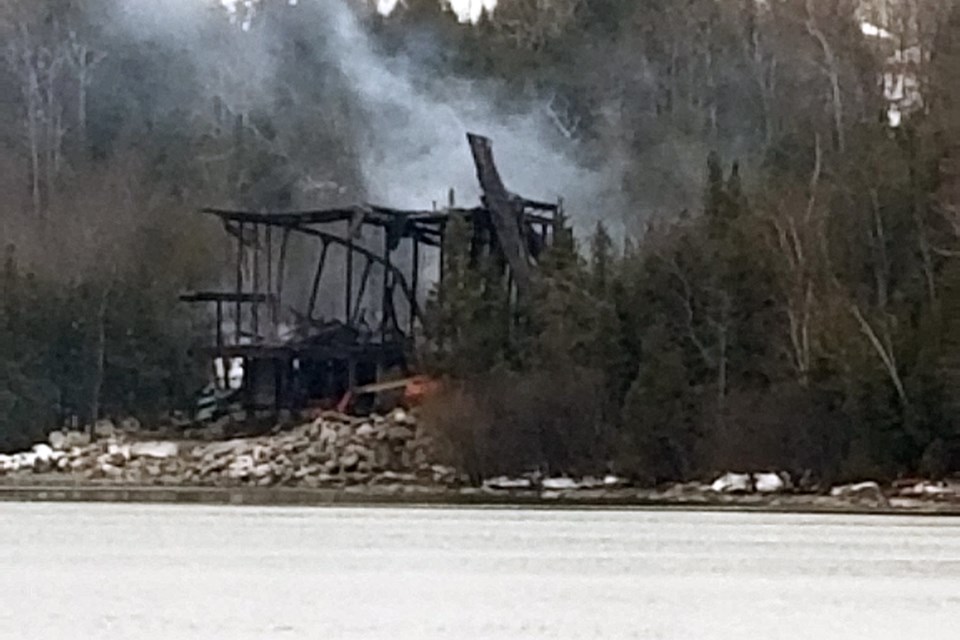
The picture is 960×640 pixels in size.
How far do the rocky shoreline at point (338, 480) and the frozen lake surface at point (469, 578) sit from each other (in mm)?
2914

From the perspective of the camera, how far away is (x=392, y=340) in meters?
25.5

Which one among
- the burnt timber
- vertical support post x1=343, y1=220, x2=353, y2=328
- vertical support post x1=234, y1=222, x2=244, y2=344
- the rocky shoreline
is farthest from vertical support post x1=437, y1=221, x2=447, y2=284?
vertical support post x1=234, y1=222, x2=244, y2=344

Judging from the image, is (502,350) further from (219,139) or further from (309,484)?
(219,139)

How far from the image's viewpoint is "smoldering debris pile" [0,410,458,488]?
2438cm

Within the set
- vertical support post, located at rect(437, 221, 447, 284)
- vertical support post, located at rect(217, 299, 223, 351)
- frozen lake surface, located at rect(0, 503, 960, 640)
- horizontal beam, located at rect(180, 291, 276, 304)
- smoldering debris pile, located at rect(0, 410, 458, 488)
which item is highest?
vertical support post, located at rect(437, 221, 447, 284)

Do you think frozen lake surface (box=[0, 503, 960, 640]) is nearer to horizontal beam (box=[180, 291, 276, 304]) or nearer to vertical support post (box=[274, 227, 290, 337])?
horizontal beam (box=[180, 291, 276, 304])

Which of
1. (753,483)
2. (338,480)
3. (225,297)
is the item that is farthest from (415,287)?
(753,483)

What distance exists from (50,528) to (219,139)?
9997 millimetres

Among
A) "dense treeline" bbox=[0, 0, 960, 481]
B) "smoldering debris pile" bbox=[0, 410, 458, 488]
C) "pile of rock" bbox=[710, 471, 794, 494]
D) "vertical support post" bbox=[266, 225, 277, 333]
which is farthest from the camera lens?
"vertical support post" bbox=[266, 225, 277, 333]

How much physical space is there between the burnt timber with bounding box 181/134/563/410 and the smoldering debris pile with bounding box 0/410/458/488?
47 centimetres

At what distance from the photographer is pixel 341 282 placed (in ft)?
86.5

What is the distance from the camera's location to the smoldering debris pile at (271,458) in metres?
24.4

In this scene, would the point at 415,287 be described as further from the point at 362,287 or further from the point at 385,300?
the point at 362,287

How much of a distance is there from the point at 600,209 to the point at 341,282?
2.99 m
